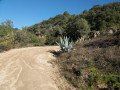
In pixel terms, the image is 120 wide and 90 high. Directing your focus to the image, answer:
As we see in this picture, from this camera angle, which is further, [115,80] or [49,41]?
[49,41]

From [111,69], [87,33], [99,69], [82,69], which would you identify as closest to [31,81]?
[82,69]

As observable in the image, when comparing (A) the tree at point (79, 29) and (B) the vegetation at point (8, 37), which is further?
(A) the tree at point (79, 29)

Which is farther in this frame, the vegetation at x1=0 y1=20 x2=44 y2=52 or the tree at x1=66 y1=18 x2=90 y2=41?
the tree at x1=66 y1=18 x2=90 y2=41

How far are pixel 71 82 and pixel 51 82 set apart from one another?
2.41 ft

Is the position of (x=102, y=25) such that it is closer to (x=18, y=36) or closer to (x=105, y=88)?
(x=18, y=36)

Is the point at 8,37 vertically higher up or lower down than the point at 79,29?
lower down

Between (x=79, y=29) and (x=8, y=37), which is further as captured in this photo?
(x=79, y=29)

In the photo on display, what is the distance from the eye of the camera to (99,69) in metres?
3.13

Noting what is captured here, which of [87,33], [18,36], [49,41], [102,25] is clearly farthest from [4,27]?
[102,25]

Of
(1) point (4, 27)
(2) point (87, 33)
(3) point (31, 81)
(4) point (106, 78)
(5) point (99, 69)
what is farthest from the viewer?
(2) point (87, 33)

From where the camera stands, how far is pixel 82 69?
10.6 feet

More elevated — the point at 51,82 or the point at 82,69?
the point at 82,69

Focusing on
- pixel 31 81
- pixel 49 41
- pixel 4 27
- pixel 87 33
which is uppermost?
pixel 4 27

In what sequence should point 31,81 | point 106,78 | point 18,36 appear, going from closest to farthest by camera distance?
point 106,78, point 31,81, point 18,36
